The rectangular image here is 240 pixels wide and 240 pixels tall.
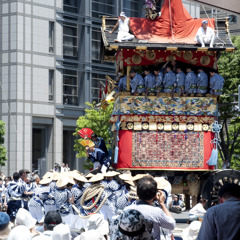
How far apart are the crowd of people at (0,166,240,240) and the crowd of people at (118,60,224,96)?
3530 mm

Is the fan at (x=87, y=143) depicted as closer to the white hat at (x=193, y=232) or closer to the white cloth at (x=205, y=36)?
the white cloth at (x=205, y=36)

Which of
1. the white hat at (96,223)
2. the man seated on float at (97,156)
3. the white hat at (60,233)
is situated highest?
the man seated on float at (97,156)

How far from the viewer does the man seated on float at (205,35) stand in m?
20.2

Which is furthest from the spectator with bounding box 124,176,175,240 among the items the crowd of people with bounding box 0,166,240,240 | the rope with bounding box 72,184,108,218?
the rope with bounding box 72,184,108,218

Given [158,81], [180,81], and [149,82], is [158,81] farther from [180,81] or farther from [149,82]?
[180,81]

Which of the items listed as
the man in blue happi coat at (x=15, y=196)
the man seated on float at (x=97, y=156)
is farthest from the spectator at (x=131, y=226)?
the man seated on float at (x=97, y=156)

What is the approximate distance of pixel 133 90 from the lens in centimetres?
2020

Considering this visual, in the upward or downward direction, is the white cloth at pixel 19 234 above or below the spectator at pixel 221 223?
below

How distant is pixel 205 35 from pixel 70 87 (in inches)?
1104

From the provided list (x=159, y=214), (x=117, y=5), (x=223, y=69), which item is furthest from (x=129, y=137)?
(x=117, y=5)

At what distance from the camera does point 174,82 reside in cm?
2020

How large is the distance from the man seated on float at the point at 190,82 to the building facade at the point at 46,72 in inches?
903

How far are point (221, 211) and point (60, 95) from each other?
4009cm

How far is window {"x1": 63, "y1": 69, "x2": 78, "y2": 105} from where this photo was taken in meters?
47.2
